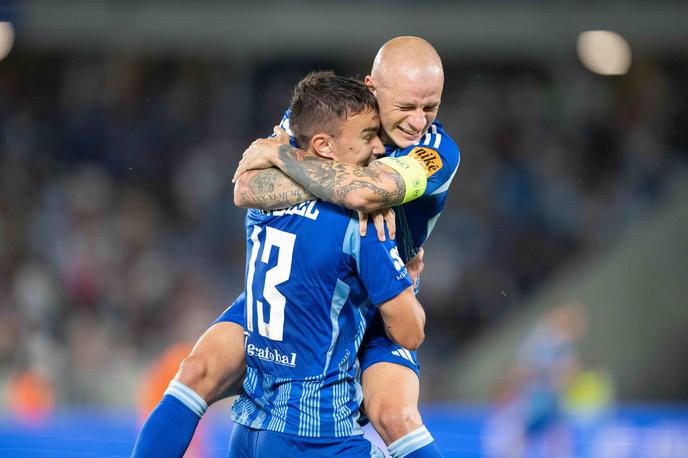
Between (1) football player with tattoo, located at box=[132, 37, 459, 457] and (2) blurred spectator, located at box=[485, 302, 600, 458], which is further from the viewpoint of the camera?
(2) blurred spectator, located at box=[485, 302, 600, 458]

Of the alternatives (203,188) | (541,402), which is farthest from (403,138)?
(203,188)

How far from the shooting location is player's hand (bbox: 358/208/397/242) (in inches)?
125

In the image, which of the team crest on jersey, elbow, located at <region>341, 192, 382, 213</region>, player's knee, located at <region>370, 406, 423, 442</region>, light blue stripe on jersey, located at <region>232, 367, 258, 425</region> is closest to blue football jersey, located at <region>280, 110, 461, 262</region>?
the team crest on jersey

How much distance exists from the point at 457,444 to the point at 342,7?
670 cm

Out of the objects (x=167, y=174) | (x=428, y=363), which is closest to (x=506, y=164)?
(x=428, y=363)

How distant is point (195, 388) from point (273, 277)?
57cm

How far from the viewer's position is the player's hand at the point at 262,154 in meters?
3.42

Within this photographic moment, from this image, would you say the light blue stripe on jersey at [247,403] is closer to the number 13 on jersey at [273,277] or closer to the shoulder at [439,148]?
the number 13 on jersey at [273,277]

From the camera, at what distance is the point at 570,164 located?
1332 cm

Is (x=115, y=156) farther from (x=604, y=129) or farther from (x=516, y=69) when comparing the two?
(x=604, y=129)

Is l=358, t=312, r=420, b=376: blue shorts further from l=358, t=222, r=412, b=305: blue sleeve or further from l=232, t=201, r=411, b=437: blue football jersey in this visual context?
l=358, t=222, r=412, b=305: blue sleeve

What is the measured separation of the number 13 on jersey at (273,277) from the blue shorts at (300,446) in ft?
1.07

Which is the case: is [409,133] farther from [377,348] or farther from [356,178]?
[377,348]

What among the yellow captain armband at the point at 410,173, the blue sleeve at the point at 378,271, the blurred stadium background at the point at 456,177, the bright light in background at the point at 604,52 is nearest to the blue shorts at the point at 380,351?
the blue sleeve at the point at 378,271
